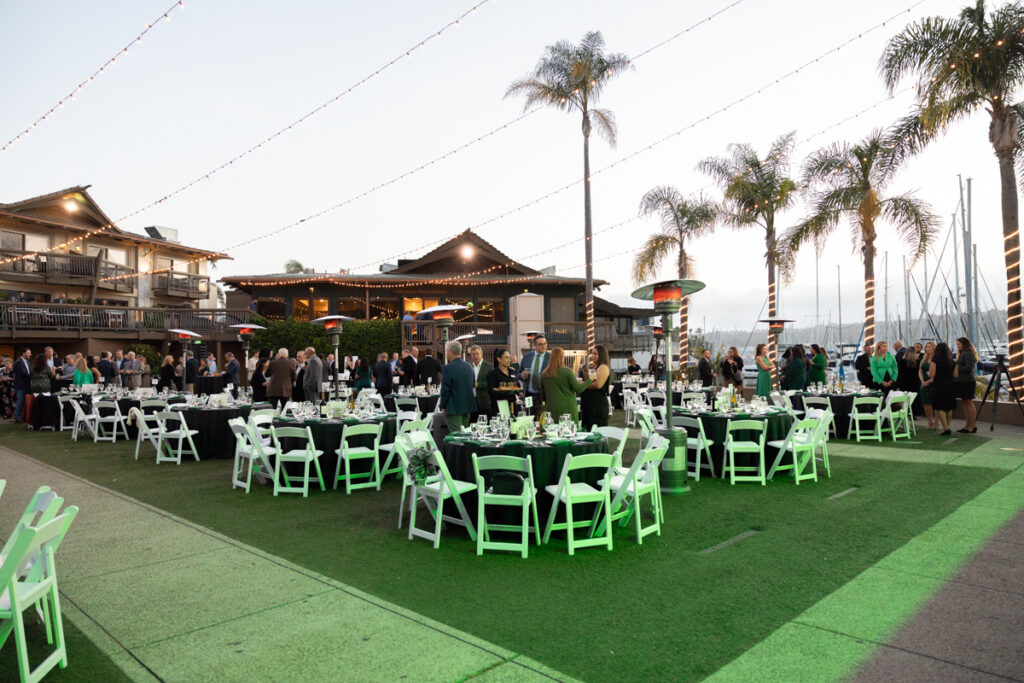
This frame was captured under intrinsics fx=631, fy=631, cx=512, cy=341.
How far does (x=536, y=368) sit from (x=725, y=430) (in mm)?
3779

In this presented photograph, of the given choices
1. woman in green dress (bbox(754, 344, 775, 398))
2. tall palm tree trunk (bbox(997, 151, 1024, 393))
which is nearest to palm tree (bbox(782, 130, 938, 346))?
tall palm tree trunk (bbox(997, 151, 1024, 393))

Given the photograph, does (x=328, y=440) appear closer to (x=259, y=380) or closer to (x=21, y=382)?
(x=259, y=380)

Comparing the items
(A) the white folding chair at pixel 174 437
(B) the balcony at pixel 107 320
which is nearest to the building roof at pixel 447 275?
(B) the balcony at pixel 107 320

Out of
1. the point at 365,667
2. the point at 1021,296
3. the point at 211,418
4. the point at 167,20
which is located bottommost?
the point at 365,667

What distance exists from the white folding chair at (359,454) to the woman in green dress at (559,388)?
2197 millimetres

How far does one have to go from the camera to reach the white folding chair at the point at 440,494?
5.73 meters

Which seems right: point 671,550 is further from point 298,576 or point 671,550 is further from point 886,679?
point 298,576

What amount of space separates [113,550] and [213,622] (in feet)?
7.70

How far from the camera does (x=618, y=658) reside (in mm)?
3670

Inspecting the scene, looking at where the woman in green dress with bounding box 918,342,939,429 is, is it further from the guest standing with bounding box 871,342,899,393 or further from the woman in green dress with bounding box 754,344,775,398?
the woman in green dress with bounding box 754,344,775,398

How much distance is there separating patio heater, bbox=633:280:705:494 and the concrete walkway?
4.07 m

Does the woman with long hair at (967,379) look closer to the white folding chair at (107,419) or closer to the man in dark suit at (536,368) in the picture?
the man in dark suit at (536,368)

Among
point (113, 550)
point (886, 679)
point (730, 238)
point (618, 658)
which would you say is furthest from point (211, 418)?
point (730, 238)

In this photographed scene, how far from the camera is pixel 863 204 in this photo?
1894 cm
